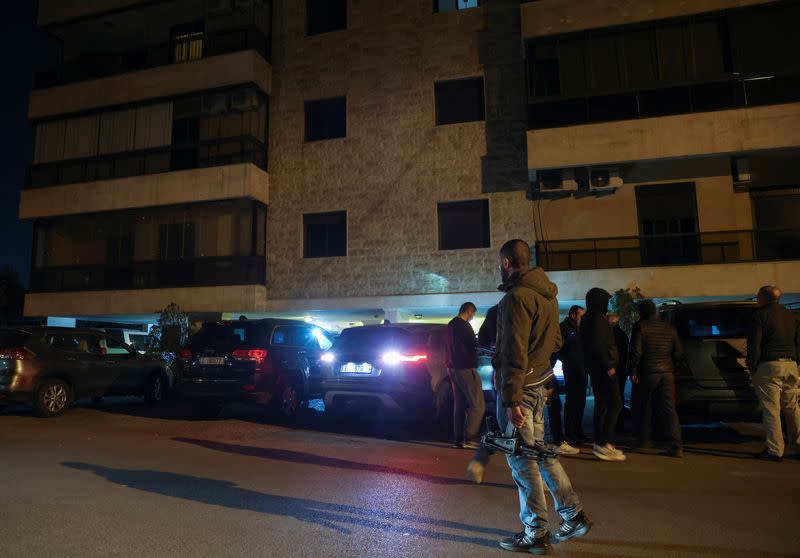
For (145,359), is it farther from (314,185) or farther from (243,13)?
(243,13)

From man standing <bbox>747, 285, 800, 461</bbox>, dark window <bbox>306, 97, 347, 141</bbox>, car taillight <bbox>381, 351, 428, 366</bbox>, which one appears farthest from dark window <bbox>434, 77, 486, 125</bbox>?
man standing <bbox>747, 285, 800, 461</bbox>

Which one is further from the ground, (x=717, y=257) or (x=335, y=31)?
(x=335, y=31)

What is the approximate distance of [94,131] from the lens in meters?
20.1

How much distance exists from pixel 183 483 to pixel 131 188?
50.7ft

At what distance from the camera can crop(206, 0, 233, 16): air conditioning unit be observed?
64.3 feet

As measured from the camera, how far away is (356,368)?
29.6 feet

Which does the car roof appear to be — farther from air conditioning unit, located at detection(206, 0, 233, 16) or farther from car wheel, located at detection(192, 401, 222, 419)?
air conditioning unit, located at detection(206, 0, 233, 16)

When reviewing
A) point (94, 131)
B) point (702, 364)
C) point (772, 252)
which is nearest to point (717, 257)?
point (772, 252)

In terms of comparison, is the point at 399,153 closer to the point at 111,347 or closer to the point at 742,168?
the point at 742,168

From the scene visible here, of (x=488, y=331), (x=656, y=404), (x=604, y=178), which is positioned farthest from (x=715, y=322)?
(x=604, y=178)

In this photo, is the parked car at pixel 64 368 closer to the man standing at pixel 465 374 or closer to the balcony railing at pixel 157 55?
the man standing at pixel 465 374

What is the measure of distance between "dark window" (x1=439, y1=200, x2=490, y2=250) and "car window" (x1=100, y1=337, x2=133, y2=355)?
8496 millimetres

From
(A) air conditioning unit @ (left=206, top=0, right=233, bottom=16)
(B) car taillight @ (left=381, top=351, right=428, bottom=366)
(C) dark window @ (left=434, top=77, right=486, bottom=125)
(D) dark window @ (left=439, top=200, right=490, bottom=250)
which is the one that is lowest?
(B) car taillight @ (left=381, top=351, right=428, bottom=366)

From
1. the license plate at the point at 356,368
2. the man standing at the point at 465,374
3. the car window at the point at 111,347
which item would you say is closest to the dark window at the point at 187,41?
the car window at the point at 111,347
